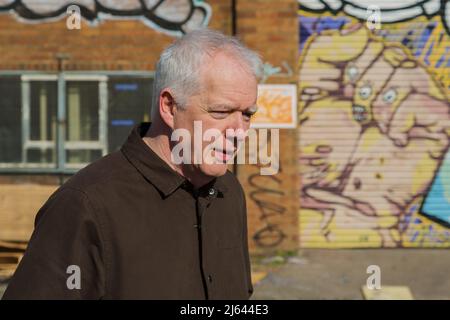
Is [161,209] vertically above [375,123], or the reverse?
[375,123]

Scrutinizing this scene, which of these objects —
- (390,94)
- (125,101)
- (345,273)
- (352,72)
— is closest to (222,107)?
(345,273)

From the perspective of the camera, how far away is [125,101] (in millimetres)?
9133

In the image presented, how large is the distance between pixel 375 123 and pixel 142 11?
3.44 m

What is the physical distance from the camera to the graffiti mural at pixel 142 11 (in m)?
8.96

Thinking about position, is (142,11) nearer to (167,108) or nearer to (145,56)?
(145,56)

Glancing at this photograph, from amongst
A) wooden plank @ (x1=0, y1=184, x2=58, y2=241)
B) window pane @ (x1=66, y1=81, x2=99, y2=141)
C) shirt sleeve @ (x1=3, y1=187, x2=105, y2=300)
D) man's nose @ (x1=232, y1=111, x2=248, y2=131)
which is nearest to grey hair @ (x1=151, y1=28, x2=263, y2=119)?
man's nose @ (x1=232, y1=111, x2=248, y2=131)

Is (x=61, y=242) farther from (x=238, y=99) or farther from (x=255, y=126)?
(x=255, y=126)

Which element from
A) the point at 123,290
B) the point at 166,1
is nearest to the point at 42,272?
the point at 123,290

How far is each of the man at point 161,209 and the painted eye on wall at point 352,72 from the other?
7.13m

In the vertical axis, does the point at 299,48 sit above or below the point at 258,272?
above

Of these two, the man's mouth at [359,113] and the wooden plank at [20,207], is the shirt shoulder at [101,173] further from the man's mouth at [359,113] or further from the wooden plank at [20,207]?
the man's mouth at [359,113]

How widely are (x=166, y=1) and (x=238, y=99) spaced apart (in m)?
7.08

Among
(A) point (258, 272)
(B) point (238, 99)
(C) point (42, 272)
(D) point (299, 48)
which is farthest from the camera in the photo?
(D) point (299, 48)

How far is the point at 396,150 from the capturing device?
30.3 ft
